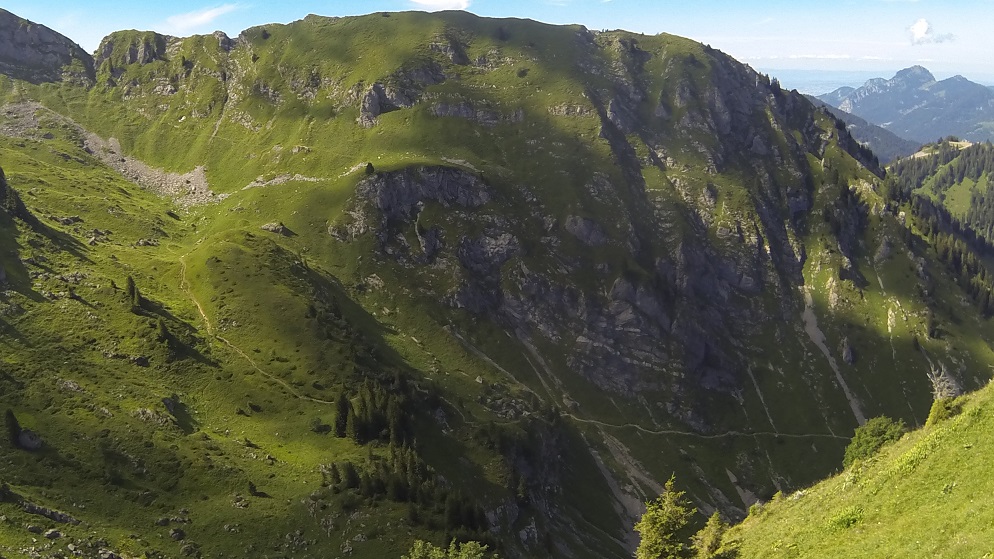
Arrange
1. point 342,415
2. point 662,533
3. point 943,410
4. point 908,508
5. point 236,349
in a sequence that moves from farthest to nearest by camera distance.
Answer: point 236,349
point 342,415
point 943,410
point 662,533
point 908,508

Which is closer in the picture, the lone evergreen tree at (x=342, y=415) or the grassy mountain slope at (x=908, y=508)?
the grassy mountain slope at (x=908, y=508)

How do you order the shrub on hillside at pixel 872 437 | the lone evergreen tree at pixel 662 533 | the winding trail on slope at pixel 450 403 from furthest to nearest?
1. the winding trail on slope at pixel 450 403
2. the shrub on hillside at pixel 872 437
3. the lone evergreen tree at pixel 662 533

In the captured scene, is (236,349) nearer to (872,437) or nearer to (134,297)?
(134,297)

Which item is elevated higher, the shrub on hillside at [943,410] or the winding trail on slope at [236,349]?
the shrub on hillside at [943,410]

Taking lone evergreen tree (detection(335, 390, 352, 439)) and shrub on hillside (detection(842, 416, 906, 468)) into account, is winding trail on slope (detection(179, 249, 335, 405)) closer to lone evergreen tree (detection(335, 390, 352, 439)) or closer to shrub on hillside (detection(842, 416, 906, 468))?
lone evergreen tree (detection(335, 390, 352, 439))

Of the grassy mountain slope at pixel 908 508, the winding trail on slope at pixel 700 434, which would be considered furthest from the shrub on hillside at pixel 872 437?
the grassy mountain slope at pixel 908 508

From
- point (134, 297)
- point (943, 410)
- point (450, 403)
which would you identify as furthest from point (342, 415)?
point (943, 410)

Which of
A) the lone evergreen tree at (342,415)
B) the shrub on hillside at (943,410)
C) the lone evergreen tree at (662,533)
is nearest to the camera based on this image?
the lone evergreen tree at (662,533)

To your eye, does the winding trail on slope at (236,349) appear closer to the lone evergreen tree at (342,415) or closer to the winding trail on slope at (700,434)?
the lone evergreen tree at (342,415)

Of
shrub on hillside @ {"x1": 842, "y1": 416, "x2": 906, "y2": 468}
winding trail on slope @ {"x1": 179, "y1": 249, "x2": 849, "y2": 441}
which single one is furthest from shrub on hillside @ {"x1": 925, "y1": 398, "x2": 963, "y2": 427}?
winding trail on slope @ {"x1": 179, "y1": 249, "x2": 849, "y2": 441}

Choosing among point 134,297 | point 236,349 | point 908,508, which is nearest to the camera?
point 908,508
